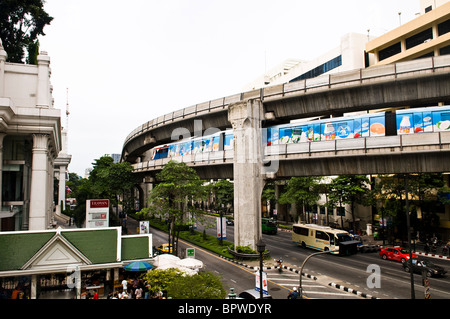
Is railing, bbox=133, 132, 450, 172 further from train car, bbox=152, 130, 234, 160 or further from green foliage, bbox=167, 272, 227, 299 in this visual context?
green foliage, bbox=167, 272, 227, 299

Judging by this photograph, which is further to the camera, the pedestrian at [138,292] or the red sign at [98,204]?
the red sign at [98,204]

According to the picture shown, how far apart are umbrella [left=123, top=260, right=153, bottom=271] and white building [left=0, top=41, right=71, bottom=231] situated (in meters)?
9.23

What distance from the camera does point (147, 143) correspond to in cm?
4503

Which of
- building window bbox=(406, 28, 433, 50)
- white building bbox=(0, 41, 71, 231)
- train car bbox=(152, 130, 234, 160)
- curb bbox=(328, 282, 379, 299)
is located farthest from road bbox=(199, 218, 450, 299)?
building window bbox=(406, 28, 433, 50)

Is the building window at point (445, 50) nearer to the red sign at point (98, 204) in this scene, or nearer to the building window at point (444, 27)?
the building window at point (444, 27)

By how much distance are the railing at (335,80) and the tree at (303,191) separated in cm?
2219

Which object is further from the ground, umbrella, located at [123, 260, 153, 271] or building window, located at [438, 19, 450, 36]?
building window, located at [438, 19, 450, 36]

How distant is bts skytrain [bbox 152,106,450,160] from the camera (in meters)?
22.8

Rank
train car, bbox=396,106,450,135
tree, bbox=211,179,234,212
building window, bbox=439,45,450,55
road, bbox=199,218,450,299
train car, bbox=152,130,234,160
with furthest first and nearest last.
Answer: tree, bbox=211,179,234,212
building window, bbox=439,45,450,55
train car, bbox=152,130,234,160
train car, bbox=396,106,450,135
road, bbox=199,218,450,299

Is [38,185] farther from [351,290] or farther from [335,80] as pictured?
[335,80]

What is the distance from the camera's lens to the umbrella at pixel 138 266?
18.9 m

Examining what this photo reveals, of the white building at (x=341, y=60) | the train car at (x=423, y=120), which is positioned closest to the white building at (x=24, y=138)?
the train car at (x=423, y=120)
